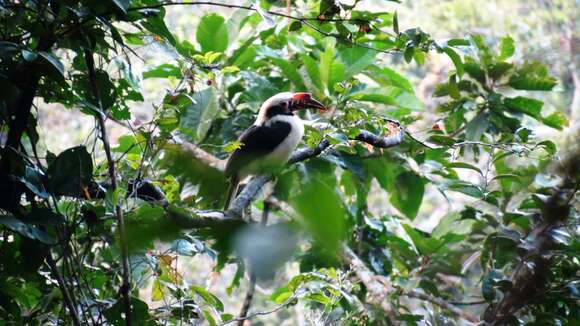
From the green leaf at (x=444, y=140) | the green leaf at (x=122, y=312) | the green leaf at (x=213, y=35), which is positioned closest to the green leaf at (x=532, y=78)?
the green leaf at (x=444, y=140)

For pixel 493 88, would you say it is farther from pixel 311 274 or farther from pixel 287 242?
pixel 287 242

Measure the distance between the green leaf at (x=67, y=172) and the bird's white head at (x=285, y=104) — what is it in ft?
5.46

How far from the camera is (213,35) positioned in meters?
2.95

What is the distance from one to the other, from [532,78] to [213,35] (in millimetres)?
1385

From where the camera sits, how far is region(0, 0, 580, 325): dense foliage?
52 centimetres

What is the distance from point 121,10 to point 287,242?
969 mm

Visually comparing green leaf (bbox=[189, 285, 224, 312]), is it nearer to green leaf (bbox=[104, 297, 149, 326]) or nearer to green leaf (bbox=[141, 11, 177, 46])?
green leaf (bbox=[104, 297, 149, 326])

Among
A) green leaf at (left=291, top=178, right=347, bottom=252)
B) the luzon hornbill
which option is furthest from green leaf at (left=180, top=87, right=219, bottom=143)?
green leaf at (left=291, top=178, right=347, bottom=252)

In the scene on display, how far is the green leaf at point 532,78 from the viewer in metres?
2.77

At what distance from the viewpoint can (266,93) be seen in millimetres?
2875

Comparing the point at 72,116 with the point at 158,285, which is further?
the point at 72,116

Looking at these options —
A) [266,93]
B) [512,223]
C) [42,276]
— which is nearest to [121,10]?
[42,276]

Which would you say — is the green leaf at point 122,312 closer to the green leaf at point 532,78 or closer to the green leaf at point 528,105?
the green leaf at point 528,105

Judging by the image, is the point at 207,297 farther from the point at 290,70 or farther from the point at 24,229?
the point at 290,70
